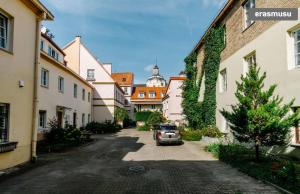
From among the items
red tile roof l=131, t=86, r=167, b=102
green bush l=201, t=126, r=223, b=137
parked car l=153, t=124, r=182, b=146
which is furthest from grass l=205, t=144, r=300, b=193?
red tile roof l=131, t=86, r=167, b=102

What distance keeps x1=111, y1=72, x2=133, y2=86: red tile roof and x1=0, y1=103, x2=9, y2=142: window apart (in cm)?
5197

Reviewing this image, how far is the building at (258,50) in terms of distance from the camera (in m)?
11.1

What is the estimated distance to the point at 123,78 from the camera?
211 ft

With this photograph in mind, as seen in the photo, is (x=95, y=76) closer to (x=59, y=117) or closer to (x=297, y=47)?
(x=59, y=117)

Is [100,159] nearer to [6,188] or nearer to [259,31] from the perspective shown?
[6,188]

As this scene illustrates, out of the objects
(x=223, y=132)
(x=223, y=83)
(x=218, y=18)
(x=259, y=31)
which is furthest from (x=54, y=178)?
(x=218, y=18)

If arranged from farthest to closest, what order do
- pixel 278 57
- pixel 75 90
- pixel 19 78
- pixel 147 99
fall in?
pixel 147 99
pixel 75 90
pixel 278 57
pixel 19 78

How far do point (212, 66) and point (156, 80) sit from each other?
9909 cm

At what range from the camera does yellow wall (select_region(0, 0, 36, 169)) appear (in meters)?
10.3

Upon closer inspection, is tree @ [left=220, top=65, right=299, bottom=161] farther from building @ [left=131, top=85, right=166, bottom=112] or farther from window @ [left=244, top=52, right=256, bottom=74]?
building @ [left=131, top=85, right=166, bottom=112]

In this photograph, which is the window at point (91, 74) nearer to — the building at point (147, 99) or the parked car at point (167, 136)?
the parked car at point (167, 136)

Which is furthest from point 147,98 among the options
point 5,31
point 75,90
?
point 5,31

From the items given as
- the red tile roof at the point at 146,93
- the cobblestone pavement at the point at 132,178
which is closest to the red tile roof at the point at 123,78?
the red tile roof at the point at 146,93

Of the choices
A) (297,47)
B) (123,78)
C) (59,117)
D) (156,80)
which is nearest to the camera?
(297,47)
